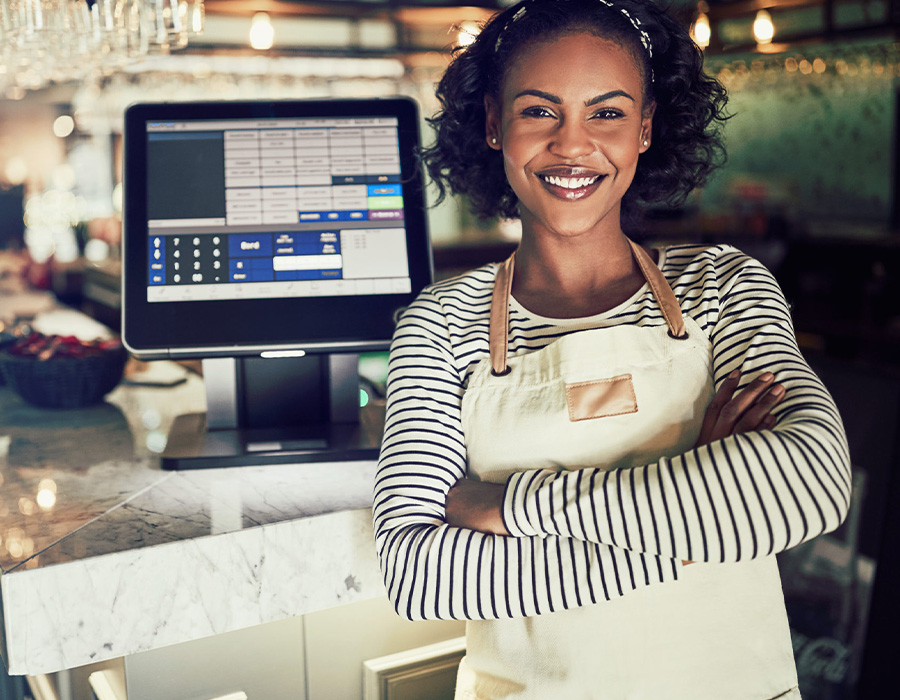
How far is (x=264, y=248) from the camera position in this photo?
130cm

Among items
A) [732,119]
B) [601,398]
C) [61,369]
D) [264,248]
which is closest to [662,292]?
[601,398]

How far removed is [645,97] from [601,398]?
0.45 m

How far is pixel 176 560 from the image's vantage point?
3.34ft

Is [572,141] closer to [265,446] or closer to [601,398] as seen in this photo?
[601,398]

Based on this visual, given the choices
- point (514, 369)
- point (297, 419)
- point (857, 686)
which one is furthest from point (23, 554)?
point (857, 686)

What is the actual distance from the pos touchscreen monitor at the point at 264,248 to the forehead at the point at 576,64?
0.32 metres

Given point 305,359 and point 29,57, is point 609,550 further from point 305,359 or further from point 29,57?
point 29,57

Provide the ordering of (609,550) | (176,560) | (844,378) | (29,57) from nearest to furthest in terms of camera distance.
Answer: (609,550) < (176,560) < (844,378) < (29,57)

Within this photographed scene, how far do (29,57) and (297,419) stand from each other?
156 cm

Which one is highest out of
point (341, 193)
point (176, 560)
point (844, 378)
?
point (341, 193)

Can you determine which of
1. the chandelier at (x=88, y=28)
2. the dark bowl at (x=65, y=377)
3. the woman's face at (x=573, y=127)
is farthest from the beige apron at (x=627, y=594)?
the chandelier at (x=88, y=28)

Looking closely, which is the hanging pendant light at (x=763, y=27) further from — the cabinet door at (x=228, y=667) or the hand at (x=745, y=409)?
the cabinet door at (x=228, y=667)

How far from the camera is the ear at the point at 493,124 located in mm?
1214

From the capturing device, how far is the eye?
1072mm
